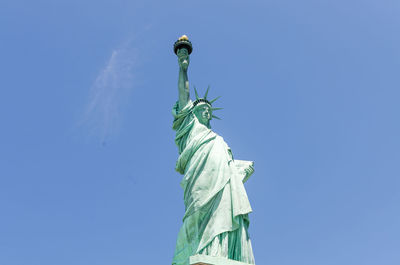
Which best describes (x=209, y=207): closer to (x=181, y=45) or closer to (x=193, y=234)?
(x=193, y=234)

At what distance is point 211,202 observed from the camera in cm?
1006

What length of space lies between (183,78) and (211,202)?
3.21 meters

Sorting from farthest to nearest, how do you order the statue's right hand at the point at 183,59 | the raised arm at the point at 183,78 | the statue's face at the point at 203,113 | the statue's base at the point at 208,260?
1. the statue's right hand at the point at 183,59
2. the raised arm at the point at 183,78
3. the statue's face at the point at 203,113
4. the statue's base at the point at 208,260

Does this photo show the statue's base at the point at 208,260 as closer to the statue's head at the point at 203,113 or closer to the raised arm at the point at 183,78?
the statue's head at the point at 203,113

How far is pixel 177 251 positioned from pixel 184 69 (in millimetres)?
4293

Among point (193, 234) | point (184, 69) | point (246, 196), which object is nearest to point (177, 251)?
point (193, 234)

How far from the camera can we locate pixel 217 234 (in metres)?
9.59

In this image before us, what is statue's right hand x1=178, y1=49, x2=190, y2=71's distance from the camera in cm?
1198

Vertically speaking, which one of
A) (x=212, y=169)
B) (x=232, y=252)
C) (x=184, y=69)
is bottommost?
(x=232, y=252)

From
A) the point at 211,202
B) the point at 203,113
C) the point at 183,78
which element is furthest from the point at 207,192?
the point at 183,78

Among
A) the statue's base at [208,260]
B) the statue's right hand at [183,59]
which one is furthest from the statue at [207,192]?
the statue's right hand at [183,59]

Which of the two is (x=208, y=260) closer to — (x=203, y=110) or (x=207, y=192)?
(x=207, y=192)

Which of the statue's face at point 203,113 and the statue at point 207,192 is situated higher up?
the statue's face at point 203,113

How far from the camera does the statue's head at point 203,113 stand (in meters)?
11.6
